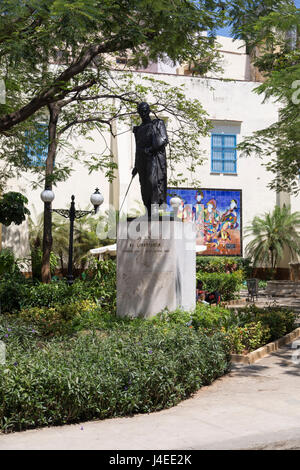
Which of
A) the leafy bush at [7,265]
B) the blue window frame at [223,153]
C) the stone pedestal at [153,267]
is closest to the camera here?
the stone pedestal at [153,267]

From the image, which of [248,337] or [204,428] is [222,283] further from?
[204,428]

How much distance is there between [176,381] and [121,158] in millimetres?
18955

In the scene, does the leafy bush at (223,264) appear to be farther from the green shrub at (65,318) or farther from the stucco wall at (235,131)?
the green shrub at (65,318)

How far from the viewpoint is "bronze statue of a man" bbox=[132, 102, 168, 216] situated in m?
10.3

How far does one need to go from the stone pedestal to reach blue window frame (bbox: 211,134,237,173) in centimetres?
1632

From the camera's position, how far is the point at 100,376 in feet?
18.7

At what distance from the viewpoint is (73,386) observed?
5.40 m

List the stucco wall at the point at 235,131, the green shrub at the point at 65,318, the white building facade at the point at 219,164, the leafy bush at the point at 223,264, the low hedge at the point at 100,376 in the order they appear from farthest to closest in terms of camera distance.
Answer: the stucco wall at the point at 235,131 → the white building facade at the point at 219,164 → the leafy bush at the point at 223,264 → the green shrub at the point at 65,318 → the low hedge at the point at 100,376

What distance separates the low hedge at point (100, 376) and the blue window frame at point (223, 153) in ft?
64.0

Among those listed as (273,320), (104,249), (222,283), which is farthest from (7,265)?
(273,320)

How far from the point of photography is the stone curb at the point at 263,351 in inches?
337

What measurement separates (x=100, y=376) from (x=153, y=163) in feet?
18.3

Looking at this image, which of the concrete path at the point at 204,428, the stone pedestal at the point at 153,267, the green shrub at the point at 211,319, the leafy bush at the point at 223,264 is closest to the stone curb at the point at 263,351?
the green shrub at the point at 211,319
